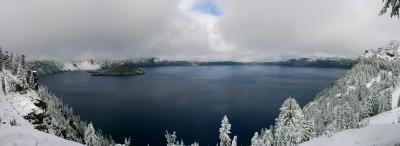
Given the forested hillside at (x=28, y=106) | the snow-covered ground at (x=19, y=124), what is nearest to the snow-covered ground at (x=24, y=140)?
→ the snow-covered ground at (x=19, y=124)

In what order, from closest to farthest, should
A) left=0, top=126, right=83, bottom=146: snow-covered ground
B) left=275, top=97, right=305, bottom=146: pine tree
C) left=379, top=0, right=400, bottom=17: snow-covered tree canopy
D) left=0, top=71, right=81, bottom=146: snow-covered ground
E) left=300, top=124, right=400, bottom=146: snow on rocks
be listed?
left=379, top=0, right=400, bottom=17: snow-covered tree canopy < left=0, top=126, right=83, bottom=146: snow-covered ground < left=0, top=71, right=81, bottom=146: snow-covered ground < left=300, top=124, right=400, bottom=146: snow on rocks < left=275, top=97, right=305, bottom=146: pine tree

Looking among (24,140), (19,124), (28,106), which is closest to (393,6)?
(24,140)

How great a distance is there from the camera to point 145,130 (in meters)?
177

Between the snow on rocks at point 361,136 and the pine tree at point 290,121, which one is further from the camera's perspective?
the pine tree at point 290,121

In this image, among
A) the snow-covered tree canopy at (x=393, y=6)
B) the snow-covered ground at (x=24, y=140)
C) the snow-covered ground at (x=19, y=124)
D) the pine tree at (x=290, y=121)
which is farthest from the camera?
the pine tree at (x=290, y=121)

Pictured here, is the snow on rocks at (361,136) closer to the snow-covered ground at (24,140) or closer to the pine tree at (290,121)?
the pine tree at (290,121)

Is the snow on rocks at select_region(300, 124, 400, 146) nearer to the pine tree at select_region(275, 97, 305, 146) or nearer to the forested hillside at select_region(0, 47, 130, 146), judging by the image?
the pine tree at select_region(275, 97, 305, 146)

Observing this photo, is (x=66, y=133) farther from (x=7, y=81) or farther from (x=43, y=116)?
(x=7, y=81)

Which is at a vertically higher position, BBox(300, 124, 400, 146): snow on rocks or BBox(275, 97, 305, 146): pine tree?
BBox(300, 124, 400, 146): snow on rocks

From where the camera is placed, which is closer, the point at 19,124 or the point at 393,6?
the point at 393,6

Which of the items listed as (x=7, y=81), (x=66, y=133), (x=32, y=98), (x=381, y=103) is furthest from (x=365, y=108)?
(x=7, y=81)

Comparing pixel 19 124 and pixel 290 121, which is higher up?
pixel 290 121

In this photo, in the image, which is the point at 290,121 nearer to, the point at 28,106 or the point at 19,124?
the point at 19,124

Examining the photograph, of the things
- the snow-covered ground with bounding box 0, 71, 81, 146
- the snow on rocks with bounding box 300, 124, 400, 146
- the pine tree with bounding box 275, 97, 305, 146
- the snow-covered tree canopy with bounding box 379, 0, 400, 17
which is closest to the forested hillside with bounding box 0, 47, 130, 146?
the snow-covered ground with bounding box 0, 71, 81, 146
